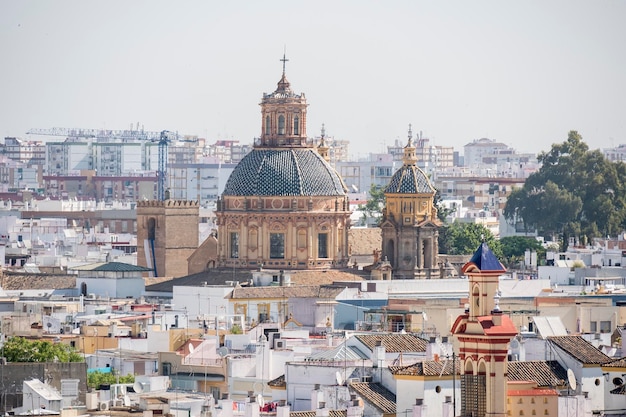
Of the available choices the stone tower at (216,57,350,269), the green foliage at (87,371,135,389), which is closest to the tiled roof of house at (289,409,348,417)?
the green foliage at (87,371,135,389)

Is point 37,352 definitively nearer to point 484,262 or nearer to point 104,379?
point 104,379

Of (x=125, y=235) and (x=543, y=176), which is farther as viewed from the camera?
(x=125, y=235)

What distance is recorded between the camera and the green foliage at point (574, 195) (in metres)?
145

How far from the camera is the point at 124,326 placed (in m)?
80.8

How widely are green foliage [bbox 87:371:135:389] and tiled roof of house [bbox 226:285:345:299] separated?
28713 millimetres

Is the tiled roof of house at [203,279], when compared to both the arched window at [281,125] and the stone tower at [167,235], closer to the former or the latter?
the arched window at [281,125]

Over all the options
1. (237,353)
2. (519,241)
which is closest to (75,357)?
(237,353)

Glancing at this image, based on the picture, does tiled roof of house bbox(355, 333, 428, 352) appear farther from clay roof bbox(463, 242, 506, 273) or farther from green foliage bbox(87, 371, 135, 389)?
clay roof bbox(463, 242, 506, 273)

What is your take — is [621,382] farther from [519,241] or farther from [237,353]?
[519,241]

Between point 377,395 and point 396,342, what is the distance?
25.3 feet

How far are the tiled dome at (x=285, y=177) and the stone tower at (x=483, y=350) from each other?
58.8 meters

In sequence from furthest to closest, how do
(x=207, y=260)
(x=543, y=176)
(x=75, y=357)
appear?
(x=543, y=176) < (x=207, y=260) < (x=75, y=357)

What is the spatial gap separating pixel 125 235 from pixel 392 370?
11071 cm

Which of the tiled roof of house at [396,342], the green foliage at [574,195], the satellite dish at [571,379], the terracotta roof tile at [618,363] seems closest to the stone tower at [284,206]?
the green foliage at [574,195]
